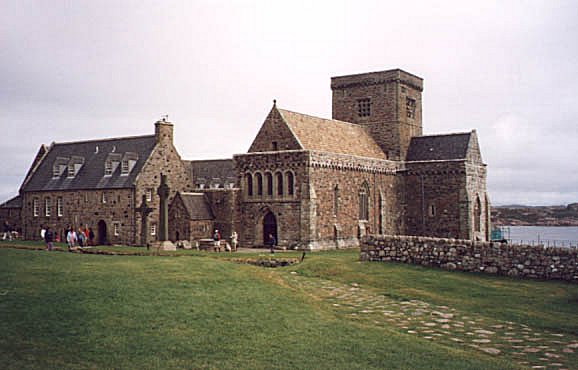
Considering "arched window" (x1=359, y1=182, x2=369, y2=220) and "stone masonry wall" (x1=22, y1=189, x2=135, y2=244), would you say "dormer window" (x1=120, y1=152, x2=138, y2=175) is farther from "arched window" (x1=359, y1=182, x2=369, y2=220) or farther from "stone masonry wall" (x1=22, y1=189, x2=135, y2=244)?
"arched window" (x1=359, y1=182, x2=369, y2=220)

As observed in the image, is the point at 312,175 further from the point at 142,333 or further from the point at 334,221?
the point at 142,333

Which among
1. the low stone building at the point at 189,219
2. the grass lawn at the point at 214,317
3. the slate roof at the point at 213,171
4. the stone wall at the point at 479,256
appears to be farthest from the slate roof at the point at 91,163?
the grass lawn at the point at 214,317

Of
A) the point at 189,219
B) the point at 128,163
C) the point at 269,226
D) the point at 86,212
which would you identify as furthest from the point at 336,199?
the point at 86,212

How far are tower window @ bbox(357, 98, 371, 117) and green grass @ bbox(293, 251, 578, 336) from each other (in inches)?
1236

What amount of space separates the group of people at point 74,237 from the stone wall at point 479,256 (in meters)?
17.1

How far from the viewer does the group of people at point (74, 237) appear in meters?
35.7

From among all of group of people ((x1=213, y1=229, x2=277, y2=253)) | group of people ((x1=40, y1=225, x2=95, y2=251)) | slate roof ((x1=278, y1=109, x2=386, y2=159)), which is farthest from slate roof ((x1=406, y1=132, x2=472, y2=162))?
group of people ((x1=40, y1=225, x2=95, y2=251))

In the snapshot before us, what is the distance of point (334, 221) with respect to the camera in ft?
152

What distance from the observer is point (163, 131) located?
5122cm

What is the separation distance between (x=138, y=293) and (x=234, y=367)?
21.1 feet

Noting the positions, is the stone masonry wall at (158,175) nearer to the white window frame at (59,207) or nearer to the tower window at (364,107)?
the white window frame at (59,207)

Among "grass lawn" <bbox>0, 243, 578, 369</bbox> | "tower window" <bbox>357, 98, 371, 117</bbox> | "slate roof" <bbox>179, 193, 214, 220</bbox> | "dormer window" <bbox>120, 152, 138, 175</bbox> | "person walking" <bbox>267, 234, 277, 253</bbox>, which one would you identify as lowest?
"grass lawn" <bbox>0, 243, 578, 369</bbox>

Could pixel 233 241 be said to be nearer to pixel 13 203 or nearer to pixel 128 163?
pixel 128 163

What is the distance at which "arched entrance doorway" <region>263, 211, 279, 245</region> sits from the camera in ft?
149
